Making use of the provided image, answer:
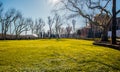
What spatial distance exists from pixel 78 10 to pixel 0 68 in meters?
23.9

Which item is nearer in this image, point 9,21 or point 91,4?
point 91,4

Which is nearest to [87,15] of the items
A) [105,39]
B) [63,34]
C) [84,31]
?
[105,39]

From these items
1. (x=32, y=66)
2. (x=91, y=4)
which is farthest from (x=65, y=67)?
(x=91, y=4)

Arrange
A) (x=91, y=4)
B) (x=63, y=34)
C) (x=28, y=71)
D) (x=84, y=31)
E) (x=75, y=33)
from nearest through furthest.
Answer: (x=28, y=71) < (x=91, y=4) < (x=84, y=31) < (x=75, y=33) < (x=63, y=34)

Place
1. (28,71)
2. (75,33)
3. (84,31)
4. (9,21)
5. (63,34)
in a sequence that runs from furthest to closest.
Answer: (63,34)
(75,33)
(84,31)
(9,21)
(28,71)

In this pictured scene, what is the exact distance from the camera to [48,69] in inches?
297

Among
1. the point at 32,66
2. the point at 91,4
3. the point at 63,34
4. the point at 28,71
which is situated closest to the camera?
the point at 28,71

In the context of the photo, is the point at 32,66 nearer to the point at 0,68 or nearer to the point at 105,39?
the point at 0,68

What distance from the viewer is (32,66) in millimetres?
7906

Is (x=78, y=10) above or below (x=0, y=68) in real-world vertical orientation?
above

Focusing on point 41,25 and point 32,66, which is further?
point 41,25

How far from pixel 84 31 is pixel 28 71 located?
87.7 metres

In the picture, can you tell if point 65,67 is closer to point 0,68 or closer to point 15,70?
point 15,70

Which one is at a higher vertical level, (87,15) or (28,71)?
(87,15)
